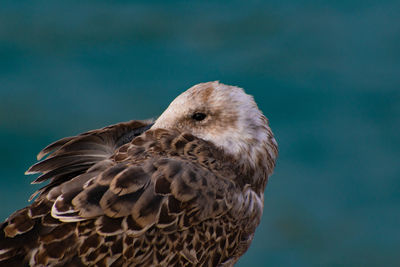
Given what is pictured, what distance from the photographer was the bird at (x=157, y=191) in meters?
4.68

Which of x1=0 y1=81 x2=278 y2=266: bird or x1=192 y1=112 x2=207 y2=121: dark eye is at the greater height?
x1=192 y1=112 x2=207 y2=121: dark eye

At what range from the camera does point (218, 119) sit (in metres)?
5.45

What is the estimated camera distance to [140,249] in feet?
15.7

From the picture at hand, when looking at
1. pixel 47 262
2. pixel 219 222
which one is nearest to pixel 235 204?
pixel 219 222

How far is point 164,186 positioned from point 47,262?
0.90 meters

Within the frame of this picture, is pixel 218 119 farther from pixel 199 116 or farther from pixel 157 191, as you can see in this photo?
pixel 157 191

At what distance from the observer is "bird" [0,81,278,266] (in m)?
4.68

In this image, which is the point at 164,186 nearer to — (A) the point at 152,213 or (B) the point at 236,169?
(A) the point at 152,213

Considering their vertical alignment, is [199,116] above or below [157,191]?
above

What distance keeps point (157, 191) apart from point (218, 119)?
34.7 inches

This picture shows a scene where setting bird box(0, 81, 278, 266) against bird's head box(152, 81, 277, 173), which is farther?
bird's head box(152, 81, 277, 173)

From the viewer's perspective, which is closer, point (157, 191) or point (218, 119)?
point (157, 191)

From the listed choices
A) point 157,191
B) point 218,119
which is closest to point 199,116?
point 218,119

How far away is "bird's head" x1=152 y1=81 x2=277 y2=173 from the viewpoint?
5395 mm
